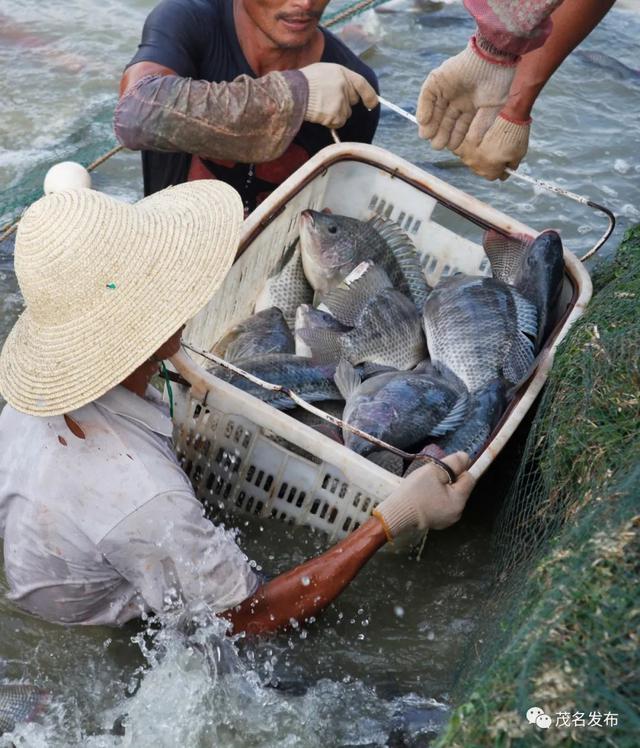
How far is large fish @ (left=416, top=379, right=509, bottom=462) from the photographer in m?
3.55

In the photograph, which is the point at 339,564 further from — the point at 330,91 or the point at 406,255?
the point at 330,91

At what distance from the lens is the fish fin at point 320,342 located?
4.05 meters

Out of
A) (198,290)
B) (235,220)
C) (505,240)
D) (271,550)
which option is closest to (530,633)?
(198,290)

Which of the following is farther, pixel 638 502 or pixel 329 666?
pixel 329 666

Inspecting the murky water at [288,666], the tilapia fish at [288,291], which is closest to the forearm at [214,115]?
the tilapia fish at [288,291]

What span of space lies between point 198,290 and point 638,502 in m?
1.30

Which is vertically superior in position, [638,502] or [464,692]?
[638,502]

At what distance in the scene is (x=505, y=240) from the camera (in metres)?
4.41

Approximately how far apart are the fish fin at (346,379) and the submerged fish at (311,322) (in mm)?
324

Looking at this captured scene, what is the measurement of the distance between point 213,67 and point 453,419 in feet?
7.36

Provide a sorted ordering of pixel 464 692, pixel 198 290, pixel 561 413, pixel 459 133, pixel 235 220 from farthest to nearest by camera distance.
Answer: pixel 459 133 < pixel 561 413 < pixel 235 220 < pixel 198 290 < pixel 464 692

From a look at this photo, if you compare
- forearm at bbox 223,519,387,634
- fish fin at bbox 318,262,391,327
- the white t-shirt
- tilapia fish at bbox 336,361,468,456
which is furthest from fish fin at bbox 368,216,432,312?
the white t-shirt

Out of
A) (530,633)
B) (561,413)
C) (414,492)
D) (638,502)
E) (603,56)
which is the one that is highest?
(638,502)

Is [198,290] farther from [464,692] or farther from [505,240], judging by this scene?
[505,240]
